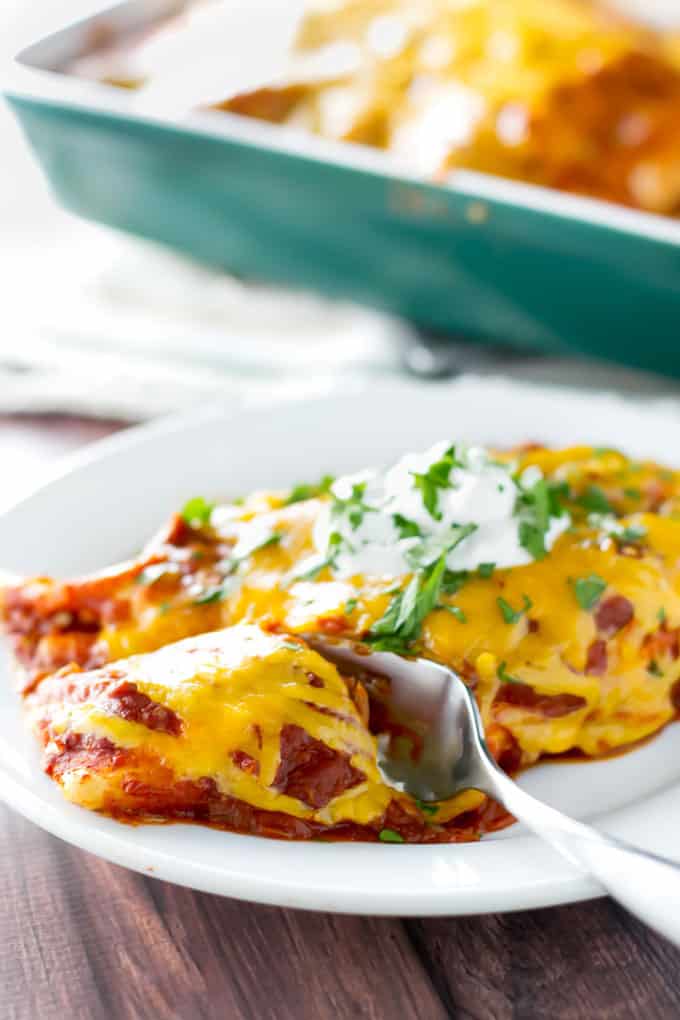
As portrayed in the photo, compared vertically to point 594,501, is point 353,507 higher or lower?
higher

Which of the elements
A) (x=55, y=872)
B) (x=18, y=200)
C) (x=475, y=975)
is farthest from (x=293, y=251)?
(x=475, y=975)

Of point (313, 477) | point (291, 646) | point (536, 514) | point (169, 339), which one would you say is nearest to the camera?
point (291, 646)

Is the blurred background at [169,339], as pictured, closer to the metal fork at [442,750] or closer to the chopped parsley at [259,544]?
the chopped parsley at [259,544]

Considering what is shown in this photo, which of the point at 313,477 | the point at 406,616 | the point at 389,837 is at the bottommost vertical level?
the point at 313,477

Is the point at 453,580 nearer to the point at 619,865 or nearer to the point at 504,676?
the point at 504,676

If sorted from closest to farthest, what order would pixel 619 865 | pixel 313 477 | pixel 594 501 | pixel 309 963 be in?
pixel 619 865 → pixel 309 963 → pixel 594 501 → pixel 313 477

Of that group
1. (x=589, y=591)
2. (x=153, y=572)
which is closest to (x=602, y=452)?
(x=589, y=591)

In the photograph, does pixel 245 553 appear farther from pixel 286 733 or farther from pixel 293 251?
pixel 293 251
